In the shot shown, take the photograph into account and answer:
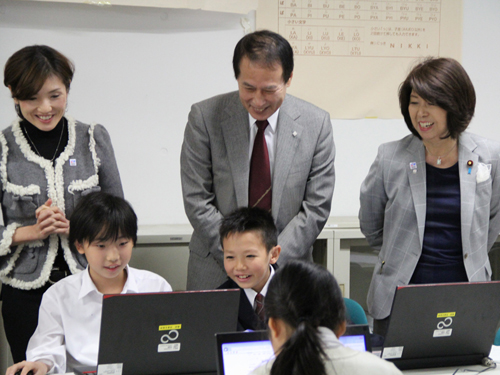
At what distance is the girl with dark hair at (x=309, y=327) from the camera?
0.94 metres

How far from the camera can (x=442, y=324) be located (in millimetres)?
1474

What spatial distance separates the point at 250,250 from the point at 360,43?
5.91ft

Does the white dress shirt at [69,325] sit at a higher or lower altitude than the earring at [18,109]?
lower

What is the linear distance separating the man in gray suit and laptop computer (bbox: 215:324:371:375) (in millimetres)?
668

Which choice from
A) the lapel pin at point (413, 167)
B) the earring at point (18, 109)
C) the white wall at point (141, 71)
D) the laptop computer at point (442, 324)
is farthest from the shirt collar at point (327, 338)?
the white wall at point (141, 71)

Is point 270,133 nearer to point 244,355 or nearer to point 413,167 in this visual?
point 413,167

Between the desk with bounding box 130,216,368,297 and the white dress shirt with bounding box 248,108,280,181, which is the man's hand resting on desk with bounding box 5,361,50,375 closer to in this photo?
the white dress shirt with bounding box 248,108,280,181

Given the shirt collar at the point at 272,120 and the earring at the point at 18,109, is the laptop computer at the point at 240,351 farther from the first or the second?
the earring at the point at 18,109

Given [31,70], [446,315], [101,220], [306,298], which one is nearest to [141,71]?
[31,70]

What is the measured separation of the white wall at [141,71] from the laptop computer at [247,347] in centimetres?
177

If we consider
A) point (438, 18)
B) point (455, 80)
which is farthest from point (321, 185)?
point (438, 18)

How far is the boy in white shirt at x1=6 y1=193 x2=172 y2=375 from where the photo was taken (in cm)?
165

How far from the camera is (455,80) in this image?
1864mm

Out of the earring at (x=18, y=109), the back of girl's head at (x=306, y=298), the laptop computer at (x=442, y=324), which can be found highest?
the earring at (x=18, y=109)
